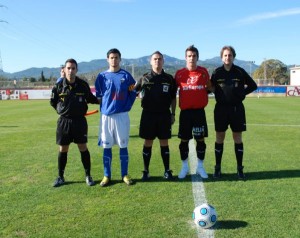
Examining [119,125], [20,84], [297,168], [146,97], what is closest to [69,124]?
[119,125]

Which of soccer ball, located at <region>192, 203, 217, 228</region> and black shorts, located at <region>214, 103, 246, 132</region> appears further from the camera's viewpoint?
black shorts, located at <region>214, 103, 246, 132</region>

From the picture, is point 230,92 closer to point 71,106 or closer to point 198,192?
point 198,192

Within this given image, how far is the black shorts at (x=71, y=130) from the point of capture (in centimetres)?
554

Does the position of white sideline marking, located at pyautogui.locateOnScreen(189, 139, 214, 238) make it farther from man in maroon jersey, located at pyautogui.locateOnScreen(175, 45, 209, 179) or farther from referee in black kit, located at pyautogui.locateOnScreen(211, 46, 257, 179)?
referee in black kit, located at pyautogui.locateOnScreen(211, 46, 257, 179)

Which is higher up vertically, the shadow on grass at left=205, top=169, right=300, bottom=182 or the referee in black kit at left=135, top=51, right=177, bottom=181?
the referee in black kit at left=135, top=51, right=177, bottom=181

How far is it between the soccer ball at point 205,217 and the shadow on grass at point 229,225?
0.28 ft

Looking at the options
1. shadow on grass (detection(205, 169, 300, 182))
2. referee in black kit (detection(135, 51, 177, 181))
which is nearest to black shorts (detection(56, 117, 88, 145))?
referee in black kit (detection(135, 51, 177, 181))

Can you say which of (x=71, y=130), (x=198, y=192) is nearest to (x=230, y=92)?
(x=198, y=192)

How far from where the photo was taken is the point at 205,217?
12.5 ft

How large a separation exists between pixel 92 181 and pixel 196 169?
1864 millimetres

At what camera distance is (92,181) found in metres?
5.61

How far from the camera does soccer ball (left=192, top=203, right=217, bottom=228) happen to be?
382cm

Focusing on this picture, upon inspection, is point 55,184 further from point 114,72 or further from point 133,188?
point 114,72

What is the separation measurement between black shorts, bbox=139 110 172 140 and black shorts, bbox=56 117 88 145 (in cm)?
97
